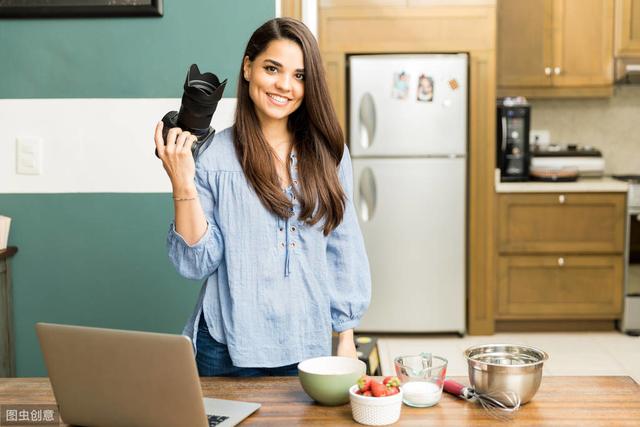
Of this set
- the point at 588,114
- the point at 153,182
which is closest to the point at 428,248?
the point at 588,114

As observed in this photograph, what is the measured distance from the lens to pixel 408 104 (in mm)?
4383

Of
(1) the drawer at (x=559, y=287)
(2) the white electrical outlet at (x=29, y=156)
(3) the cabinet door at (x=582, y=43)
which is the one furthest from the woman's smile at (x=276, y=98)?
(3) the cabinet door at (x=582, y=43)

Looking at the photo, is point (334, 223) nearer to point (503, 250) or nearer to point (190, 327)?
point (190, 327)

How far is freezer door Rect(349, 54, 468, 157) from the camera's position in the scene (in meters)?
4.36

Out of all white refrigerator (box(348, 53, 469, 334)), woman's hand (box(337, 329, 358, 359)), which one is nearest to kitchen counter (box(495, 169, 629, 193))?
white refrigerator (box(348, 53, 469, 334))

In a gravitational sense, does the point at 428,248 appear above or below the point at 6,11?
below

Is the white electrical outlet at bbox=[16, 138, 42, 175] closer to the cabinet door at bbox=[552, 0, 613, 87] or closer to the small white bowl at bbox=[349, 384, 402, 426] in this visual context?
the small white bowl at bbox=[349, 384, 402, 426]

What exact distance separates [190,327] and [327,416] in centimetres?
50

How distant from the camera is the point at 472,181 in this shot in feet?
14.7

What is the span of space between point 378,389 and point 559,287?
345 centimetres

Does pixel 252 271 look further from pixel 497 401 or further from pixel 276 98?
pixel 497 401

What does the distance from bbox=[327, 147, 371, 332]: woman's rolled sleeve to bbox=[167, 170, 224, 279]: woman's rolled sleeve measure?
261mm

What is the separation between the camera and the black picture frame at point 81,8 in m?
2.42

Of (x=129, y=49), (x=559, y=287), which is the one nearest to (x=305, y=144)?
(x=129, y=49)
